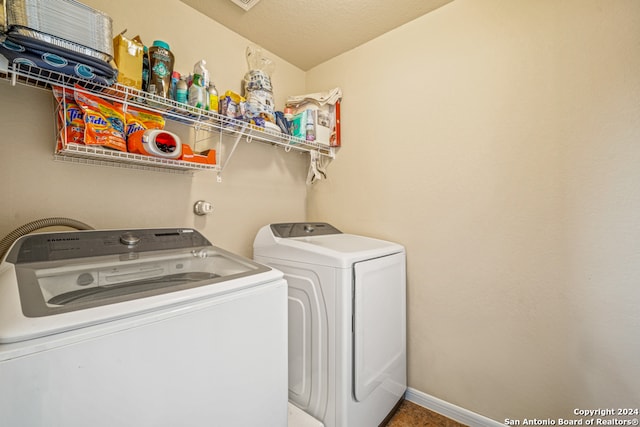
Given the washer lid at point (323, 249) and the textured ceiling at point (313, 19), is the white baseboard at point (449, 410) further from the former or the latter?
the textured ceiling at point (313, 19)

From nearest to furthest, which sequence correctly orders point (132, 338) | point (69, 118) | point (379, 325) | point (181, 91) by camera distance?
point (132, 338) → point (69, 118) → point (181, 91) → point (379, 325)

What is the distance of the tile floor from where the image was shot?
162cm

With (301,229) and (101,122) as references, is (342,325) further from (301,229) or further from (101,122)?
(101,122)

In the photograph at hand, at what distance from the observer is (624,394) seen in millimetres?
1193

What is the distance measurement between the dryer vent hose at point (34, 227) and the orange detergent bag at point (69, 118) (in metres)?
0.34

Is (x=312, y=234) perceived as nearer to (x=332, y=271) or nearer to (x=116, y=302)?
(x=332, y=271)

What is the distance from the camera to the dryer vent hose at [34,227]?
1.05m

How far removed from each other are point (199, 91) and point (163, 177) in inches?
21.6

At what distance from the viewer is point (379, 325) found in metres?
1.53

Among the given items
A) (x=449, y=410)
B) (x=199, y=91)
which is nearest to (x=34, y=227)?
(x=199, y=91)

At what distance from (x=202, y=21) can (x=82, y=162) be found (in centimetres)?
121

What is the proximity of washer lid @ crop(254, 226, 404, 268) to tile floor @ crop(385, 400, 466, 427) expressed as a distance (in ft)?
3.49

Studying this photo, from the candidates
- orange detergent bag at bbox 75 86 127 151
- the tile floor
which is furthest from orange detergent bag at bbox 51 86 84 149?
the tile floor

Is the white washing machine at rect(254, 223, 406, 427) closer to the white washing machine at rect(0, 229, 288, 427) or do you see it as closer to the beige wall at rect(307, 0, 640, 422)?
the beige wall at rect(307, 0, 640, 422)
